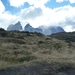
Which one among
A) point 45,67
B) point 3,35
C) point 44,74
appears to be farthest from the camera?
point 3,35

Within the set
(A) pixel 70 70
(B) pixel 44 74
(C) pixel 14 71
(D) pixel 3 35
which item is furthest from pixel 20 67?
(D) pixel 3 35

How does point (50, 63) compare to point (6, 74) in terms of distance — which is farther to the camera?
point (50, 63)

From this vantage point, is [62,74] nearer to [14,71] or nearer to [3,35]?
[14,71]

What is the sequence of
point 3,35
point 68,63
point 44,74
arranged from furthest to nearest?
point 3,35, point 68,63, point 44,74

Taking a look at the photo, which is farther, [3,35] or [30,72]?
Answer: [3,35]

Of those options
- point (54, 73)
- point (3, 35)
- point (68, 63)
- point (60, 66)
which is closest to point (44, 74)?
point (54, 73)

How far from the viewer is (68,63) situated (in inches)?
734

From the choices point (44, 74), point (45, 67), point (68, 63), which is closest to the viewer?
point (44, 74)

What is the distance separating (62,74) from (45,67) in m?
1.58

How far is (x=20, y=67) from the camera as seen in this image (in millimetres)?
17594

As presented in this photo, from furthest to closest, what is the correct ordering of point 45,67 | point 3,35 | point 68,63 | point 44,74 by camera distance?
point 3,35
point 68,63
point 45,67
point 44,74

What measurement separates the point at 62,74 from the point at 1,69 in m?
4.49

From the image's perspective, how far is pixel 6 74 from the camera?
16.6 metres

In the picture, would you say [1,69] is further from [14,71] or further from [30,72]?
[30,72]
